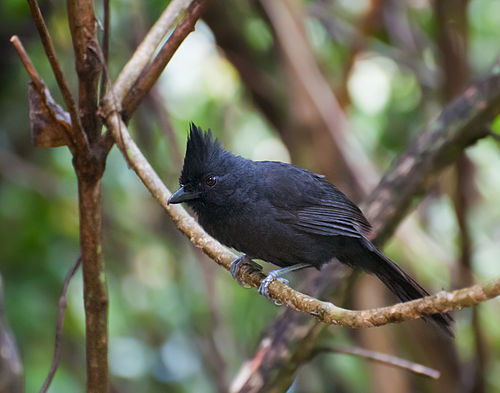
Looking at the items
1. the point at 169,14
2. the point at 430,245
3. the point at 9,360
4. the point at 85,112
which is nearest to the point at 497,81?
the point at 430,245

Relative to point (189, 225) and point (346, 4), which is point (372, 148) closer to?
point (346, 4)

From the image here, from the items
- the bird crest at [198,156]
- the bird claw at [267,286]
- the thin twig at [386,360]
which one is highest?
the bird crest at [198,156]

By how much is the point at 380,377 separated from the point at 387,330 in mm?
416

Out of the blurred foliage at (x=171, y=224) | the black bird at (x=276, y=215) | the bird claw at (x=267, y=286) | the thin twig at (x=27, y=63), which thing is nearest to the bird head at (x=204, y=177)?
the black bird at (x=276, y=215)

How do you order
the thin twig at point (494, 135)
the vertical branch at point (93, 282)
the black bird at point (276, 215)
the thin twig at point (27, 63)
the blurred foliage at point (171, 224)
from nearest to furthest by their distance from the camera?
the thin twig at point (27, 63)
the vertical branch at point (93, 282)
the black bird at point (276, 215)
the thin twig at point (494, 135)
the blurred foliage at point (171, 224)

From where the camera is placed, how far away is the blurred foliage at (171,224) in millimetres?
4742

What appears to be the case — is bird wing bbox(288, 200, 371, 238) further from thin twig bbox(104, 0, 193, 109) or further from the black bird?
thin twig bbox(104, 0, 193, 109)

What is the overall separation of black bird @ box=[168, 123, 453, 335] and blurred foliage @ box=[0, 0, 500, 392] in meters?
1.48

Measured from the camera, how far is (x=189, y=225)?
289 centimetres

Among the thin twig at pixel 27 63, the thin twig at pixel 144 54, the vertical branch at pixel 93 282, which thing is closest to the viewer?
the thin twig at pixel 27 63

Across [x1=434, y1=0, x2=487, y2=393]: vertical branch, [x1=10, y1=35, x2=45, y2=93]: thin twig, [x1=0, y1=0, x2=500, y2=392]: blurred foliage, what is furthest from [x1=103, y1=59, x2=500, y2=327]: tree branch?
[x1=434, y1=0, x2=487, y2=393]: vertical branch

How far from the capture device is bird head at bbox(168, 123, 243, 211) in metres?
3.50

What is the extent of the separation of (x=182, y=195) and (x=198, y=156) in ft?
0.91

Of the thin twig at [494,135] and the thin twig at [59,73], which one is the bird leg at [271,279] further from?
the thin twig at [494,135]
